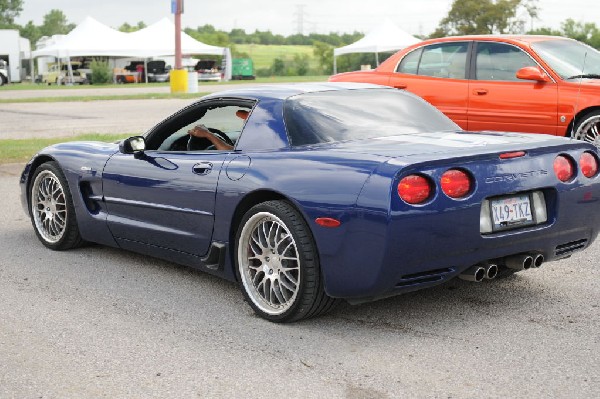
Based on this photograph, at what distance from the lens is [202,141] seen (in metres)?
5.70

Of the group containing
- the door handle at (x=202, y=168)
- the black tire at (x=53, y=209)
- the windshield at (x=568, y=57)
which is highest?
the windshield at (x=568, y=57)

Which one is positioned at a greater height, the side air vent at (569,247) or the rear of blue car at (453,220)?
the rear of blue car at (453,220)

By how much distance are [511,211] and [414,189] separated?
606mm

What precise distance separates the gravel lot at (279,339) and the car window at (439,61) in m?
4.81

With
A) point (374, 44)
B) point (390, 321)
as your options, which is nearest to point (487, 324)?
point (390, 321)

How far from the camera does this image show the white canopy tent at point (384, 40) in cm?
4491

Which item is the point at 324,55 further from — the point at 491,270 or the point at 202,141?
the point at 491,270

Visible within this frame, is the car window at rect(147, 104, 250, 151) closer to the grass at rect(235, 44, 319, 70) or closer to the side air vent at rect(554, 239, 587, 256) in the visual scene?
the side air vent at rect(554, 239, 587, 256)

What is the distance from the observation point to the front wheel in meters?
9.61

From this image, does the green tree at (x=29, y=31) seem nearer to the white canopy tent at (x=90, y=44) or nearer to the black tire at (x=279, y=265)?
the white canopy tent at (x=90, y=44)

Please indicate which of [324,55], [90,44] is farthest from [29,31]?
[90,44]

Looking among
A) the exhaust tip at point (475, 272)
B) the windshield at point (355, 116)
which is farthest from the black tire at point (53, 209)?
the exhaust tip at point (475, 272)

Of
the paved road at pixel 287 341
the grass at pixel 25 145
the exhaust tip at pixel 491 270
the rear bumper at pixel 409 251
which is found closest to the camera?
the paved road at pixel 287 341

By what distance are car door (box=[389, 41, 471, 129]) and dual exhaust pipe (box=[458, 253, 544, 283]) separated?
5.86 metres
